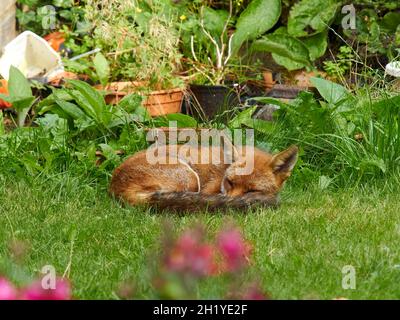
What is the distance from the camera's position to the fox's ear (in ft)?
17.4

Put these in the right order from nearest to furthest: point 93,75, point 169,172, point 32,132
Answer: point 169,172, point 32,132, point 93,75

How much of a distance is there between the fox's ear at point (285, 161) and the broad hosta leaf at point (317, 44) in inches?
126

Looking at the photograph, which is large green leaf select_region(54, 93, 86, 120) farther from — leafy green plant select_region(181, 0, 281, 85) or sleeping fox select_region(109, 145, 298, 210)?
leafy green plant select_region(181, 0, 281, 85)

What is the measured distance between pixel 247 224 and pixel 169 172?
74 cm

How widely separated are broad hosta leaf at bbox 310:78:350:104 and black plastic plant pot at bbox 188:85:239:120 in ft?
4.07

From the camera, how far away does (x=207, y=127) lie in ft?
20.9

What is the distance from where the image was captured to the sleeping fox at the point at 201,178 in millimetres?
5152

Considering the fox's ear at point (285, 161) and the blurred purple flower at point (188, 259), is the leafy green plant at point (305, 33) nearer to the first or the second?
the fox's ear at point (285, 161)

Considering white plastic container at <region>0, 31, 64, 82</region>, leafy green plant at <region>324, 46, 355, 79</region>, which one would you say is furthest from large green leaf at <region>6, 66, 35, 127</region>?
leafy green plant at <region>324, 46, 355, 79</region>

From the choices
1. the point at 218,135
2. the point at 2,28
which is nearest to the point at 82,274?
the point at 218,135

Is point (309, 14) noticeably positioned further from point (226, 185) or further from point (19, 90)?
point (226, 185)

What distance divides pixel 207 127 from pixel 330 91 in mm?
Result: 1019

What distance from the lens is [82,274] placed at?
A: 3.93 m
